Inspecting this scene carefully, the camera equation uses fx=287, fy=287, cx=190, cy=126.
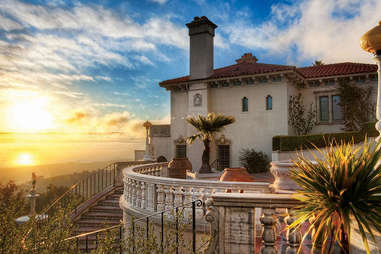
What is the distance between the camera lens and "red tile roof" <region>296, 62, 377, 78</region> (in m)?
20.4

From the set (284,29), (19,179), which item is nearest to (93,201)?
(284,29)

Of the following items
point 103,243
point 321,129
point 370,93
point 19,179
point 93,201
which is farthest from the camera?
point 19,179

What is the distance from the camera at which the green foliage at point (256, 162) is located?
20.5 metres

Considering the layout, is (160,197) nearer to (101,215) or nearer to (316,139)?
(101,215)

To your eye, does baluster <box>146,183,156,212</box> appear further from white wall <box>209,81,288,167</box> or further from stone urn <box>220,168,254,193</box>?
white wall <box>209,81,288,167</box>

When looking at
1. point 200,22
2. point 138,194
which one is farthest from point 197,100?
point 138,194

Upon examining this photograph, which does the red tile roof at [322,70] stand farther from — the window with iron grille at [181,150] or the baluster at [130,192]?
the baluster at [130,192]

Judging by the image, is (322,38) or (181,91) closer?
(322,38)

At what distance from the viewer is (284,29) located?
57.7 ft

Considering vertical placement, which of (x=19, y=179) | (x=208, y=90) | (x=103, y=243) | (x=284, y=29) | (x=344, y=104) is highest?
(x=284, y=29)

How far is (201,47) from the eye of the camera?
24.4 meters

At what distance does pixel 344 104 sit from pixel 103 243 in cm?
2050

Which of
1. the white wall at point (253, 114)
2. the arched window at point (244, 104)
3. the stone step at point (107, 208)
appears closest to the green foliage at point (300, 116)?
the white wall at point (253, 114)

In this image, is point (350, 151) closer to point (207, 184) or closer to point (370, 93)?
point (207, 184)
